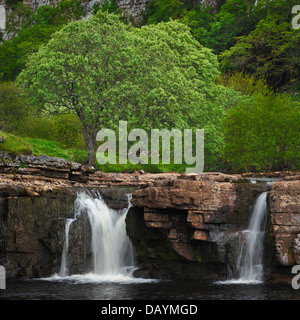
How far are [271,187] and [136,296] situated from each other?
27.2ft

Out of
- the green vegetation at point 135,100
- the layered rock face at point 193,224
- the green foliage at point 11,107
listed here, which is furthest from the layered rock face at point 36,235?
the green foliage at point 11,107

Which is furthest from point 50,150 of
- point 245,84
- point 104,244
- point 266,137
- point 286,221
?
point 245,84

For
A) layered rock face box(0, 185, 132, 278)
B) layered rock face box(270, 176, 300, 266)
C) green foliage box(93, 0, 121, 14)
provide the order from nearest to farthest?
layered rock face box(270, 176, 300, 266)
layered rock face box(0, 185, 132, 278)
green foliage box(93, 0, 121, 14)

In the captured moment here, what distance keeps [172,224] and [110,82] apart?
18423 millimetres

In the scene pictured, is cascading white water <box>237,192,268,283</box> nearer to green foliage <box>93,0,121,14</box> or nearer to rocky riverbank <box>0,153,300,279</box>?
rocky riverbank <box>0,153,300,279</box>

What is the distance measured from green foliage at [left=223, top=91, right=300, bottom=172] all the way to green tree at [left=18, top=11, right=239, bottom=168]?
1.69 m

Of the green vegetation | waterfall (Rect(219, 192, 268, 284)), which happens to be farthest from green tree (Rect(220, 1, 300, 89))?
waterfall (Rect(219, 192, 268, 284))

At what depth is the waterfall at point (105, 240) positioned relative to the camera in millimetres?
22828

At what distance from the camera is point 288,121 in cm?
3647

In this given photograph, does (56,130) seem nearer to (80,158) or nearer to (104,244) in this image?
(80,158)

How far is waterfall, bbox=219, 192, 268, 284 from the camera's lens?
21000 mm

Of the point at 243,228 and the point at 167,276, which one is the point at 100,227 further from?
the point at 243,228

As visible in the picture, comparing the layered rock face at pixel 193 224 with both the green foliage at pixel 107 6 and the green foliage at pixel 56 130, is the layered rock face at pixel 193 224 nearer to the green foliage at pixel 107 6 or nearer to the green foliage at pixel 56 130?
the green foliage at pixel 56 130

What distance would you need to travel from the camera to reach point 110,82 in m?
37.9
